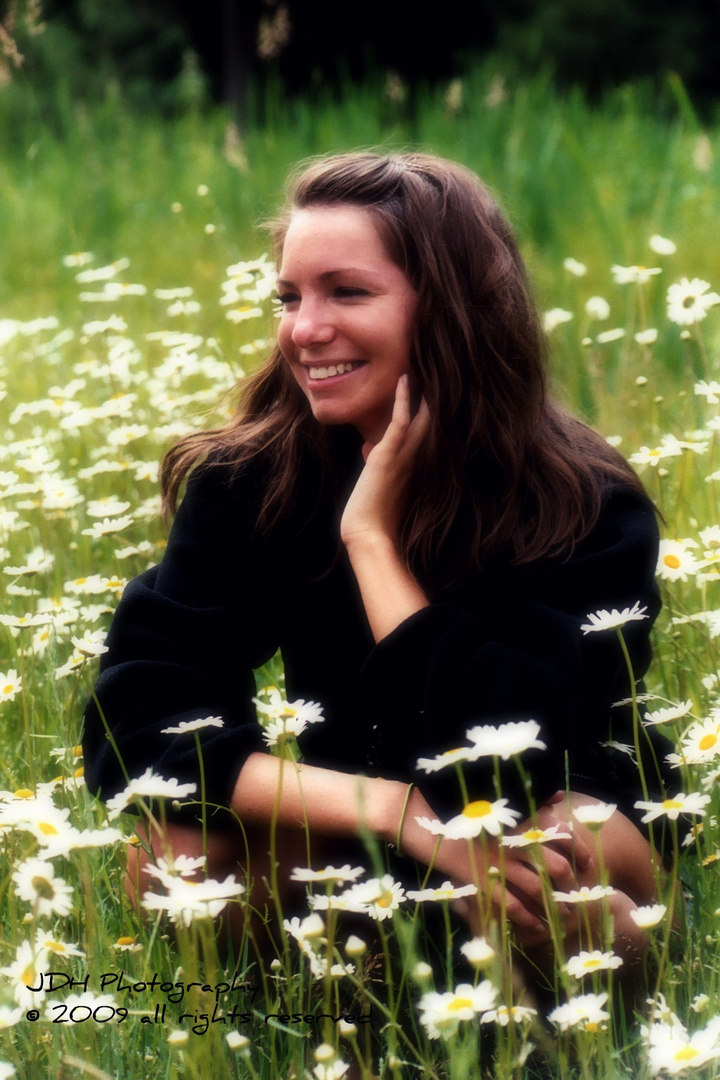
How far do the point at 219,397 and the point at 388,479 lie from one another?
1.14 meters

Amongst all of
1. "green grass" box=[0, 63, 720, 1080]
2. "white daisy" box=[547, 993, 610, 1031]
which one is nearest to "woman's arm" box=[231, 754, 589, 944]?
"green grass" box=[0, 63, 720, 1080]

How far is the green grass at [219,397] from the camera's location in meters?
1.48

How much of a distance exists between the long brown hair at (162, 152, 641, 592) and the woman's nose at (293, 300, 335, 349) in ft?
0.42

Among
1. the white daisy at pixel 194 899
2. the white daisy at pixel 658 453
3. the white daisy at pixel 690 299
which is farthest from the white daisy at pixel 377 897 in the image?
the white daisy at pixel 690 299

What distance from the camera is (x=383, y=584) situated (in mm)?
1769

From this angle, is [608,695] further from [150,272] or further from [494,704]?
[150,272]

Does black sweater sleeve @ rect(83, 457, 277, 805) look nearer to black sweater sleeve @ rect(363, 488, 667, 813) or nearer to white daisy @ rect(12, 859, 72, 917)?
black sweater sleeve @ rect(363, 488, 667, 813)

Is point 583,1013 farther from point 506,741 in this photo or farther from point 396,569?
point 396,569

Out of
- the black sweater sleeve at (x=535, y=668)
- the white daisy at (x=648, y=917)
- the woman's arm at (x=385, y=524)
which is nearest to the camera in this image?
the white daisy at (x=648, y=917)

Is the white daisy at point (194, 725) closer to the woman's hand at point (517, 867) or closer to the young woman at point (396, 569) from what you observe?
the young woman at point (396, 569)

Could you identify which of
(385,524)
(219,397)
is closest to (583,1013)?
(385,524)

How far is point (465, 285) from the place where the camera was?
199cm

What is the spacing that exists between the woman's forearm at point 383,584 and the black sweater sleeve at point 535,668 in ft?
0.17

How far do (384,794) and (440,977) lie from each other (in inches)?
11.6
